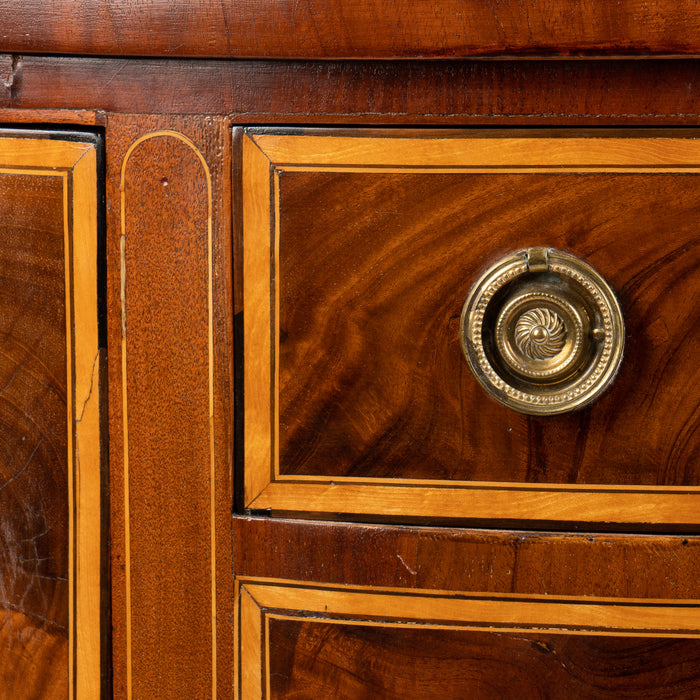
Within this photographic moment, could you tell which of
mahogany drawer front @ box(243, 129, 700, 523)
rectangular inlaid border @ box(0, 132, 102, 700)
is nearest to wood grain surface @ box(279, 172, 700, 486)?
mahogany drawer front @ box(243, 129, 700, 523)

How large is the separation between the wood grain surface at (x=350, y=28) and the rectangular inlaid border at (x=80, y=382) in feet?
0.20

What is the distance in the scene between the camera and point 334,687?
0.41m

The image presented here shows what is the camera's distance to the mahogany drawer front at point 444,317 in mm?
380

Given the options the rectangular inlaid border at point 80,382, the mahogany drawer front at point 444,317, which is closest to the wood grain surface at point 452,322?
the mahogany drawer front at point 444,317

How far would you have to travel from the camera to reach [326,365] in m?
0.40

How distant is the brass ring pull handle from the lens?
37 centimetres

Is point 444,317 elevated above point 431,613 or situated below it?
above

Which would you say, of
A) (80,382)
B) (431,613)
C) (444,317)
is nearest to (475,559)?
(431,613)

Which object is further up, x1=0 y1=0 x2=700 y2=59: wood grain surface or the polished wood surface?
x1=0 y1=0 x2=700 y2=59: wood grain surface

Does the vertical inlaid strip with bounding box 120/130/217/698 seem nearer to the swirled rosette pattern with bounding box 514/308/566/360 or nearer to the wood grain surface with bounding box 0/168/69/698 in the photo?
the wood grain surface with bounding box 0/168/69/698

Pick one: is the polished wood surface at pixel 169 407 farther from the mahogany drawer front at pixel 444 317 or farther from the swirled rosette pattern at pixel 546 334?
the swirled rosette pattern at pixel 546 334

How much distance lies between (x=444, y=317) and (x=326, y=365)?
0.08 m

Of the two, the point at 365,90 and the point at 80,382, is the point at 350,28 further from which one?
the point at 80,382

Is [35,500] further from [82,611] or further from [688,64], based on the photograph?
[688,64]
